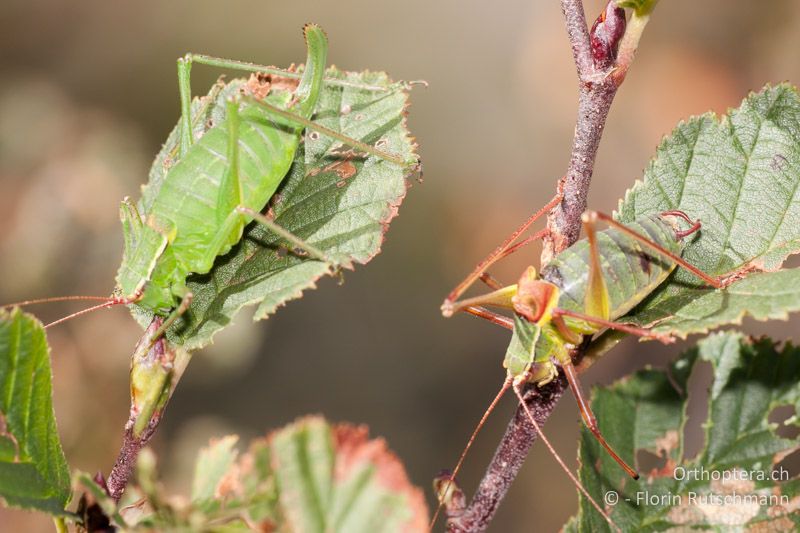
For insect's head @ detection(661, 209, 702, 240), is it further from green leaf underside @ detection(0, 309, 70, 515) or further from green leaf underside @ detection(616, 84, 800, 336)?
green leaf underside @ detection(0, 309, 70, 515)

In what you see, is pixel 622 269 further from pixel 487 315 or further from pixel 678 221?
pixel 487 315

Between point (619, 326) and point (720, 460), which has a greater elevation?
point (619, 326)

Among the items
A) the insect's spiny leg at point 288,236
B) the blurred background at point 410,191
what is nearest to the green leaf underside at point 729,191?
the insect's spiny leg at point 288,236

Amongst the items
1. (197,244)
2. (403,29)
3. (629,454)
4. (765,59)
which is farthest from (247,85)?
(765,59)

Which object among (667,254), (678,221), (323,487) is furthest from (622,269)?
(323,487)

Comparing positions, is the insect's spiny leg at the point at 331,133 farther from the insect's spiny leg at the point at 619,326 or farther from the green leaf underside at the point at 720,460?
the green leaf underside at the point at 720,460

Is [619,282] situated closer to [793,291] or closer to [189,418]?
[793,291]

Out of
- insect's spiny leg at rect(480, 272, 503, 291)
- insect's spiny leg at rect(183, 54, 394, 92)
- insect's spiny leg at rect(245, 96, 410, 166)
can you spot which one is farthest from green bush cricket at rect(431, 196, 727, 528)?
insect's spiny leg at rect(183, 54, 394, 92)
